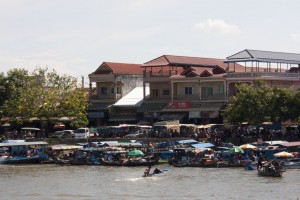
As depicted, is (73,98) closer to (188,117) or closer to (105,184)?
(188,117)

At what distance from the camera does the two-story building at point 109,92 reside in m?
90.8

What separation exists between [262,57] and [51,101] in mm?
21881

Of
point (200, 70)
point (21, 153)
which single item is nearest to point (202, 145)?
point (21, 153)

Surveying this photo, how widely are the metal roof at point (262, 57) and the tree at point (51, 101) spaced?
1621cm

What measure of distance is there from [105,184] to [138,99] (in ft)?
119

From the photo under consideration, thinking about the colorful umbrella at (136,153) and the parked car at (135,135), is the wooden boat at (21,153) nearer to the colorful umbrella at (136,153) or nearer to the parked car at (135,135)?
the parked car at (135,135)

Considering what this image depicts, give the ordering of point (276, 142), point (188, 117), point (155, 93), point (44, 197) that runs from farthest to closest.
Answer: point (155, 93)
point (188, 117)
point (276, 142)
point (44, 197)

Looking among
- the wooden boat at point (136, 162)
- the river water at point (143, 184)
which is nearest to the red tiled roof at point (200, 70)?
the wooden boat at point (136, 162)

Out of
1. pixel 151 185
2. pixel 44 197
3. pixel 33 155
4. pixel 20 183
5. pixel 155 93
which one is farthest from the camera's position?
pixel 155 93

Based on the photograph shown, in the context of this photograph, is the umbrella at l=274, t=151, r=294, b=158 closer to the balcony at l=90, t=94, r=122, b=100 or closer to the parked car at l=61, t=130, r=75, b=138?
Answer: the parked car at l=61, t=130, r=75, b=138

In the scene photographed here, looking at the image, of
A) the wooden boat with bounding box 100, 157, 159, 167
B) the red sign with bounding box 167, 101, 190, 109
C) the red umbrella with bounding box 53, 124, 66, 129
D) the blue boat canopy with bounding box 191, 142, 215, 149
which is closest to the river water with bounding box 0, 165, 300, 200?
the wooden boat with bounding box 100, 157, 159, 167

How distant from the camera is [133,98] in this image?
301 ft

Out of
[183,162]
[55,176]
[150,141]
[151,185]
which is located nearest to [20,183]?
[55,176]

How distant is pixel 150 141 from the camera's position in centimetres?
7475
